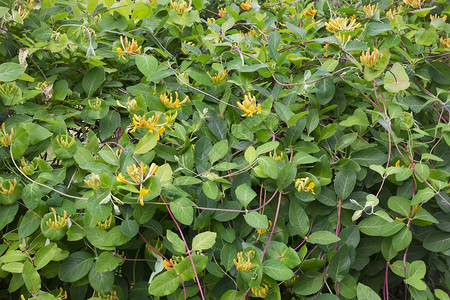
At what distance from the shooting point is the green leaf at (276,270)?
78 cm

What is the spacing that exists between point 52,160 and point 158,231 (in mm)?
414

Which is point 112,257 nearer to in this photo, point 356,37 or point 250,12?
point 356,37

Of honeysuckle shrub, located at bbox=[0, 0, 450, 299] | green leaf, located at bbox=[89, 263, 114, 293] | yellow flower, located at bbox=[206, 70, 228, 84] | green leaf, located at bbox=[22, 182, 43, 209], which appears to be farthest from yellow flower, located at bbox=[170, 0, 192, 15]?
green leaf, located at bbox=[89, 263, 114, 293]

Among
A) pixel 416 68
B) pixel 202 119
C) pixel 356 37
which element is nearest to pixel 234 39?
pixel 202 119

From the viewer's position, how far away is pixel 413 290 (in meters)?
0.93

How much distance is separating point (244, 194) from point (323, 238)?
20 centimetres

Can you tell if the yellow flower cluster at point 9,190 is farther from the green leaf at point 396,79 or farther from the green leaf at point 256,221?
the green leaf at point 396,79

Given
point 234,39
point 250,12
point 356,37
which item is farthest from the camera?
point 250,12

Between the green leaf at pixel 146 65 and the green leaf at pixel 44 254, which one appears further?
the green leaf at pixel 146 65

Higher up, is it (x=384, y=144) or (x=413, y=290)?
(x=384, y=144)

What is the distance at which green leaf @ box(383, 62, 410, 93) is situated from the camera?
955 millimetres

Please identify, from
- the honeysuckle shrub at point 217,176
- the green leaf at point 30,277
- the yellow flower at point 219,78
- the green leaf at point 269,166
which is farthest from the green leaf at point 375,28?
the green leaf at point 30,277

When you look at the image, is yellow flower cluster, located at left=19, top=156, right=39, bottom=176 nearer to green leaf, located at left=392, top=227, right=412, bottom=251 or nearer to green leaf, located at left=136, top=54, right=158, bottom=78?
green leaf, located at left=136, top=54, right=158, bottom=78

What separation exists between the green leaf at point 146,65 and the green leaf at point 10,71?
27 cm
